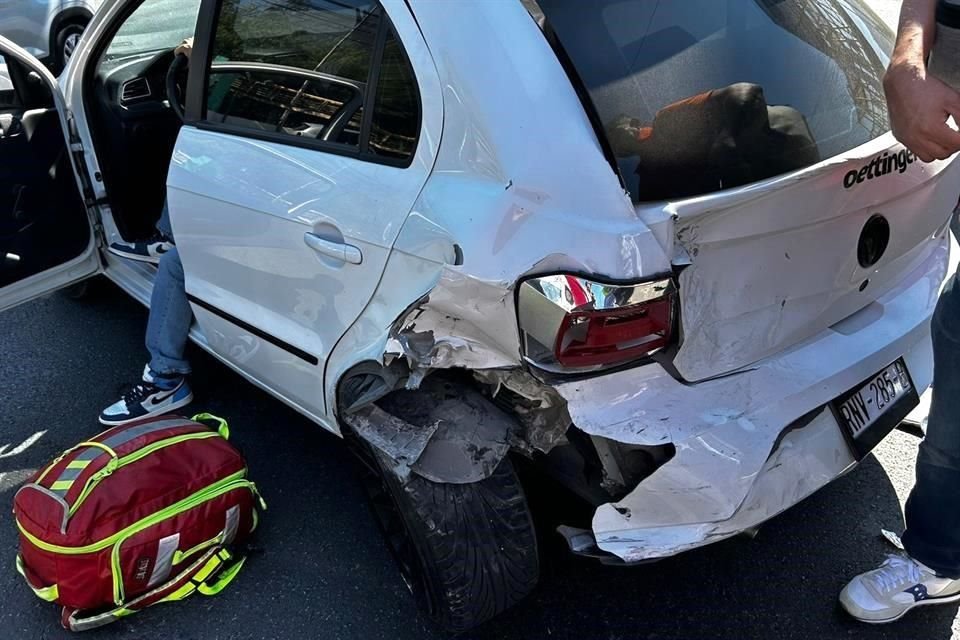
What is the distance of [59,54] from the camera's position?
23.3 feet

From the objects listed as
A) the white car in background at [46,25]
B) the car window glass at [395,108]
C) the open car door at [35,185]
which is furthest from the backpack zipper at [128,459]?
the white car in background at [46,25]

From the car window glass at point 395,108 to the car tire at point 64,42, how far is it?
628cm

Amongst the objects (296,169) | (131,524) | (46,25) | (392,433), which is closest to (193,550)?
(131,524)

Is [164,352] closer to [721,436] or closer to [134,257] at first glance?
[134,257]

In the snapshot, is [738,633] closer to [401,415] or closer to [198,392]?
[401,415]

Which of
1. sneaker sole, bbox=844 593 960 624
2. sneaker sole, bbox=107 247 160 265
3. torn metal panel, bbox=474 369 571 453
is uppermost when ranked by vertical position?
torn metal panel, bbox=474 369 571 453

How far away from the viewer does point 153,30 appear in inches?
139

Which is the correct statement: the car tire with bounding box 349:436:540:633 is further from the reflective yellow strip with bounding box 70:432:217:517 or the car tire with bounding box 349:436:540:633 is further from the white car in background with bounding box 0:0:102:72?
the white car in background with bounding box 0:0:102:72

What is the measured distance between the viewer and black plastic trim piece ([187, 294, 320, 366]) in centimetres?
232

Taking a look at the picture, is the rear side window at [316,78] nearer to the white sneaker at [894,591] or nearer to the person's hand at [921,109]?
the person's hand at [921,109]

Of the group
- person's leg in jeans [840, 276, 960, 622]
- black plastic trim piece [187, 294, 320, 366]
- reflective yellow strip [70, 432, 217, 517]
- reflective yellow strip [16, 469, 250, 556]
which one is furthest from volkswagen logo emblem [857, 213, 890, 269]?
reflective yellow strip [70, 432, 217, 517]

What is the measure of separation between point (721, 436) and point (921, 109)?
76 centimetres

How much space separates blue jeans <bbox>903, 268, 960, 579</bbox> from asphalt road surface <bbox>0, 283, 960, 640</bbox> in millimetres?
255

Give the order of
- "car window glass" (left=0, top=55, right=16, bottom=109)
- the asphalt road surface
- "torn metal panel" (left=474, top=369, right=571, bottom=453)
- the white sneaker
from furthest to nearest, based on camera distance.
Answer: "car window glass" (left=0, top=55, right=16, bottom=109)
the asphalt road surface
the white sneaker
"torn metal panel" (left=474, top=369, right=571, bottom=453)
